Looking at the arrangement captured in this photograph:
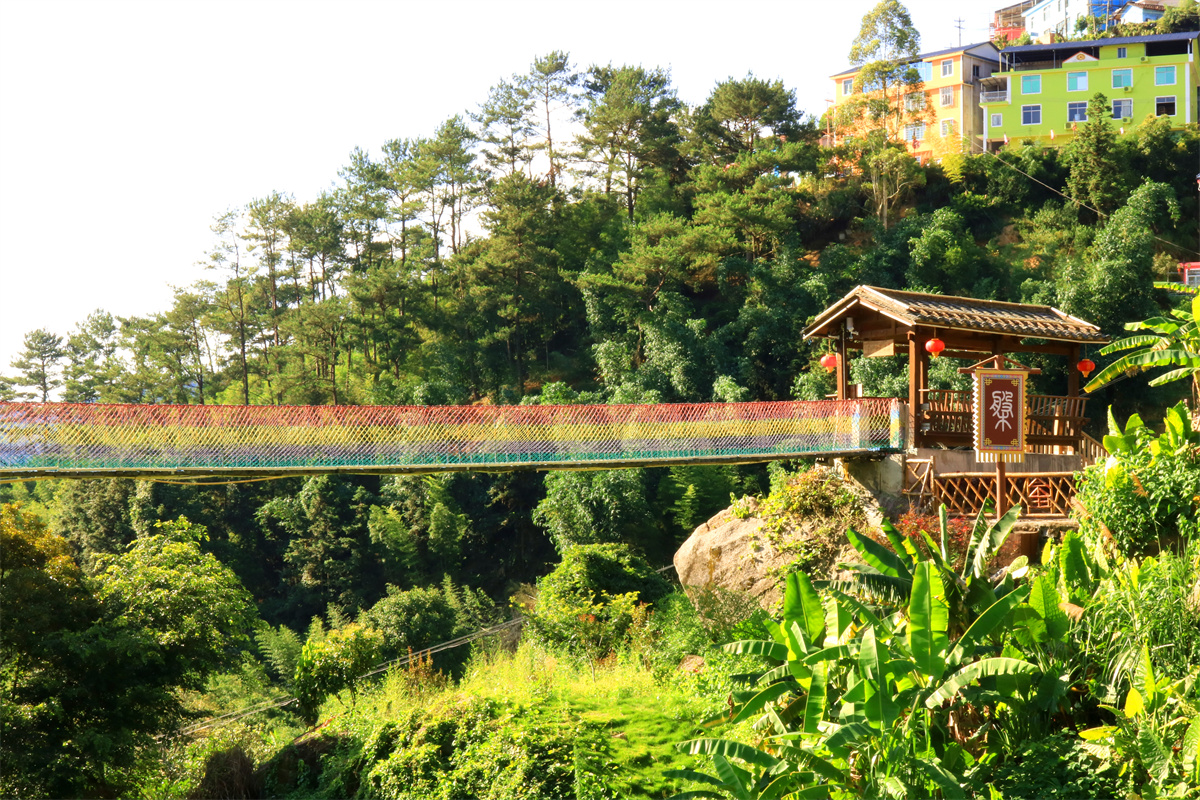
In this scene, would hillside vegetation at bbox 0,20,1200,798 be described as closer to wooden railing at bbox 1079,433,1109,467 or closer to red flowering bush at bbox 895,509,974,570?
red flowering bush at bbox 895,509,974,570

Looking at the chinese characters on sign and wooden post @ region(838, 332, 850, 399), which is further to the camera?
wooden post @ region(838, 332, 850, 399)

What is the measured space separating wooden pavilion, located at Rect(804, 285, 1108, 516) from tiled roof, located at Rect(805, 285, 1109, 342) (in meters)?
0.01

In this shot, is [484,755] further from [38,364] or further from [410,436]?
[38,364]

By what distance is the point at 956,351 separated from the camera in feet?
37.2

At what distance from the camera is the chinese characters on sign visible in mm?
8539

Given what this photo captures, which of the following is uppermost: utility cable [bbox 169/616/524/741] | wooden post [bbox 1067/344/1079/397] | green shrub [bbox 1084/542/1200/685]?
wooden post [bbox 1067/344/1079/397]

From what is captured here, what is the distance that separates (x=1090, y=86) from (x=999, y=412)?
25702 mm

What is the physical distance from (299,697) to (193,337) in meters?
22.7

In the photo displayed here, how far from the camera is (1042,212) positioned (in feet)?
81.1

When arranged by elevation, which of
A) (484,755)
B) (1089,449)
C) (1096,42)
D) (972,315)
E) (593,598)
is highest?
(1096,42)

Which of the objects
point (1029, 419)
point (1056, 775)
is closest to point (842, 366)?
point (1029, 419)

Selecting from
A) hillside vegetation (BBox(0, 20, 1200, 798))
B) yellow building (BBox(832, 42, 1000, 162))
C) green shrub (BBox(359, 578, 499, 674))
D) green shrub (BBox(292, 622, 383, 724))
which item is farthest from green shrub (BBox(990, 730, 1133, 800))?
yellow building (BBox(832, 42, 1000, 162))

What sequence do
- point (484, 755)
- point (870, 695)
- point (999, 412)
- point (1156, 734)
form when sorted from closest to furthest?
point (1156, 734), point (870, 695), point (484, 755), point (999, 412)

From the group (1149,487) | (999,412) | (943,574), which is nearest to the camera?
(943,574)
